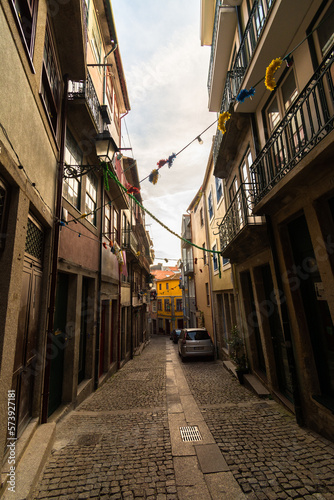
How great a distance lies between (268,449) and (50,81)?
26.8ft

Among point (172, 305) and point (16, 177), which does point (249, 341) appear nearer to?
point (16, 177)

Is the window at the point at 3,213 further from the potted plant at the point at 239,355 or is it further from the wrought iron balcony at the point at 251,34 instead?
the potted plant at the point at 239,355

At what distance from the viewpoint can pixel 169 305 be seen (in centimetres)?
4759

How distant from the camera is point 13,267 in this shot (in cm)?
311

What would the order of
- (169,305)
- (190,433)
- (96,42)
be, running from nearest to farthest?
(190,433), (96,42), (169,305)

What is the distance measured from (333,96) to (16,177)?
15.0ft

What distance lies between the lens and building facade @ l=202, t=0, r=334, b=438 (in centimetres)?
403

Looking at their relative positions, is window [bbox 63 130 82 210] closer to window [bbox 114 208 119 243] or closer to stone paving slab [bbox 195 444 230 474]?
window [bbox 114 208 119 243]

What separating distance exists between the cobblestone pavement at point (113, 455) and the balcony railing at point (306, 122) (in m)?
5.19

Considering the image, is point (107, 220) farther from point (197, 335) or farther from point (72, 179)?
point (197, 335)

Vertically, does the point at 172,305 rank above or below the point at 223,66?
below

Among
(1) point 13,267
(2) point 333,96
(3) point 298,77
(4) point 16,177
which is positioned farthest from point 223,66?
(1) point 13,267

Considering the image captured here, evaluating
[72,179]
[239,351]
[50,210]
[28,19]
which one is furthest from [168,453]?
[28,19]

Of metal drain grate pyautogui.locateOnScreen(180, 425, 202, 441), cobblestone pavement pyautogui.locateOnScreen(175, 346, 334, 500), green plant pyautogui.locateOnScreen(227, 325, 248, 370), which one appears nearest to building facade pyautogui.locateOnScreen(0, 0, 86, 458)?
metal drain grate pyautogui.locateOnScreen(180, 425, 202, 441)
